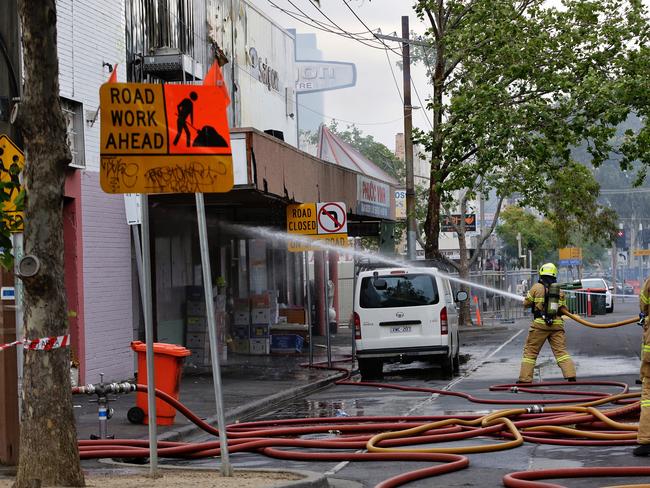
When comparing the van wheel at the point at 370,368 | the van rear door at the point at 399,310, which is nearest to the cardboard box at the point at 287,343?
the van wheel at the point at 370,368

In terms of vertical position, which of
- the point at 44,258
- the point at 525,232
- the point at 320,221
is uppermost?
the point at 525,232

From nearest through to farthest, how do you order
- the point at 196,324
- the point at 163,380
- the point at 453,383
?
the point at 163,380
the point at 453,383
the point at 196,324

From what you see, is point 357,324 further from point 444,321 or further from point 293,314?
point 293,314

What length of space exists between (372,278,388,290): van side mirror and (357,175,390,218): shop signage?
7684 millimetres

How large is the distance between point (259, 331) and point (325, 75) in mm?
24536

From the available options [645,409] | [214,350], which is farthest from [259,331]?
[214,350]

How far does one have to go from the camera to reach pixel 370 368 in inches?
795

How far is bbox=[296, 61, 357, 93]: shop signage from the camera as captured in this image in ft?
160

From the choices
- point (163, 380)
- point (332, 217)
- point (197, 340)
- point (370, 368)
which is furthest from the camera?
point (197, 340)

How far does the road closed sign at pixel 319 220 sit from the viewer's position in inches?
837

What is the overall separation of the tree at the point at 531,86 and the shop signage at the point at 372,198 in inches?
58.3

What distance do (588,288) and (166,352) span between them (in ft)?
127

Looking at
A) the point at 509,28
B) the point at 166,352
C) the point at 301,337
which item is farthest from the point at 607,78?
the point at 166,352

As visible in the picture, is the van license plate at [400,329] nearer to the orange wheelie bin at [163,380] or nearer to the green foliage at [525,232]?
the orange wheelie bin at [163,380]
